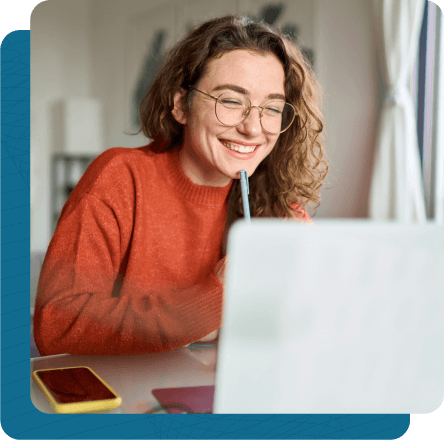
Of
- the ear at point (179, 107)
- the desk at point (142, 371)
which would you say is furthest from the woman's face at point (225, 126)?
the desk at point (142, 371)

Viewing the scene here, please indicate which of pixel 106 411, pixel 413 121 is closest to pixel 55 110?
pixel 106 411

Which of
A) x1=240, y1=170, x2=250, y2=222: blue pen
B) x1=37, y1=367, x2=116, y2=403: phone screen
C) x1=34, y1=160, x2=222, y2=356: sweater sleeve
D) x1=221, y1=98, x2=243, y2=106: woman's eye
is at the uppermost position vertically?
x1=221, y1=98, x2=243, y2=106: woman's eye

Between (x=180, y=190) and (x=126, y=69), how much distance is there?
0.68ft

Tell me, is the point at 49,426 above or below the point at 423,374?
below

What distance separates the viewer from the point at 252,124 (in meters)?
0.78

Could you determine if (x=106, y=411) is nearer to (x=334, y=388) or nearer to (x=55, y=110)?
(x=334, y=388)

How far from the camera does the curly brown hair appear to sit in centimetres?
78


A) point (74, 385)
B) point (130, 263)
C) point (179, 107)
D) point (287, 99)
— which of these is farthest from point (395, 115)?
point (74, 385)

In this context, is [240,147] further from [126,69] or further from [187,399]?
[187,399]

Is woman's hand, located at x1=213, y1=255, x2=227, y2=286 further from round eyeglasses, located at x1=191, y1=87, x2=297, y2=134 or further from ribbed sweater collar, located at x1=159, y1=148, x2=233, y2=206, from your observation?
round eyeglasses, located at x1=191, y1=87, x2=297, y2=134

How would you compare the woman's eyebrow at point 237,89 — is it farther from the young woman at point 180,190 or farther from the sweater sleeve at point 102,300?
the sweater sleeve at point 102,300

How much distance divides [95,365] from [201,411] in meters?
0.18

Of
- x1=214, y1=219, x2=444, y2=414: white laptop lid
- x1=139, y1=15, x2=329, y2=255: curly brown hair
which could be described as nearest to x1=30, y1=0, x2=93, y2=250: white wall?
x1=139, y1=15, x2=329, y2=255: curly brown hair

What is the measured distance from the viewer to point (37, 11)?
30.6 inches
